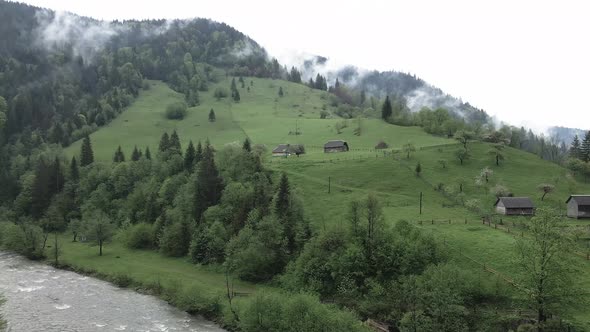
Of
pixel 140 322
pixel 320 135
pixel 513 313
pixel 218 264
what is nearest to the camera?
pixel 513 313

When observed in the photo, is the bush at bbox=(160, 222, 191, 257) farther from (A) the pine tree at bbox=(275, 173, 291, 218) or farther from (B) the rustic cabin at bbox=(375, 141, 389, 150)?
(B) the rustic cabin at bbox=(375, 141, 389, 150)

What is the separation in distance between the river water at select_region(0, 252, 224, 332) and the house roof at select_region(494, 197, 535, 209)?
61662mm

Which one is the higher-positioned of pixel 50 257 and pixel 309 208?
pixel 309 208

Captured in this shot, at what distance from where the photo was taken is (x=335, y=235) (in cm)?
7856

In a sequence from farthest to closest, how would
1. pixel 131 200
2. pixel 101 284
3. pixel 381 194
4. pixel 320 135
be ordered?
1. pixel 320 135
2. pixel 131 200
3. pixel 381 194
4. pixel 101 284

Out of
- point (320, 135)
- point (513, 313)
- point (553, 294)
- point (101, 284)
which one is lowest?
point (101, 284)

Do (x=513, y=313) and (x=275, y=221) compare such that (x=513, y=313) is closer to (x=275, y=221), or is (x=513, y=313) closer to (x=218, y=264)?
(x=275, y=221)

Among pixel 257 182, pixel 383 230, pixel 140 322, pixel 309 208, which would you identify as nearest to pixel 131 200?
pixel 257 182

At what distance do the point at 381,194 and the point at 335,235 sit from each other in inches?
1262

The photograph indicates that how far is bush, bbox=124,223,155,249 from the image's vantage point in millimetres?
112000

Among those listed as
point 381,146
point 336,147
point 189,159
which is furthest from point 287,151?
point 189,159

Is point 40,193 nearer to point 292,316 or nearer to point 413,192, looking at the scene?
point 413,192

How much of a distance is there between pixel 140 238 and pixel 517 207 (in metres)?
83.3

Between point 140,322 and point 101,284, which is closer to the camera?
point 140,322
